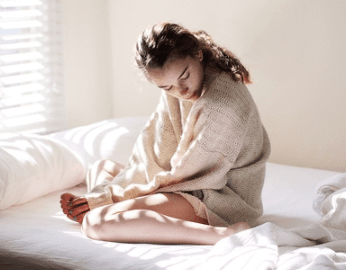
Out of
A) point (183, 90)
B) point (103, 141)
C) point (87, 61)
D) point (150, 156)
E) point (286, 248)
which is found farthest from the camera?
point (87, 61)

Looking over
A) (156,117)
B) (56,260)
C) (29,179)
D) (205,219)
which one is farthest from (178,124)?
(56,260)

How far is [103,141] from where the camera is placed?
229 cm

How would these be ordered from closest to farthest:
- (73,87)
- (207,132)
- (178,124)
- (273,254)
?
(273,254) → (207,132) → (178,124) → (73,87)

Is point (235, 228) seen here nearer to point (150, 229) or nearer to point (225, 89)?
point (150, 229)

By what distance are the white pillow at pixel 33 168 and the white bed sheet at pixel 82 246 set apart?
0.17 feet


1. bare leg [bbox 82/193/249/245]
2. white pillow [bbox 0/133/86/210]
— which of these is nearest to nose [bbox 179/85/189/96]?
bare leg [bbox 82/193/249/245]

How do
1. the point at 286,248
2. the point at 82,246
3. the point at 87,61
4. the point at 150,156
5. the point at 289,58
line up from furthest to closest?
the point at 87,61, the point at 289,58, the point at 150,156, the point at 82,246, the point at 286,248

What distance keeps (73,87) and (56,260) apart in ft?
5.26

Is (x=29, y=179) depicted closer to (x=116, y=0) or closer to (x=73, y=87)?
(x=73, y=87)

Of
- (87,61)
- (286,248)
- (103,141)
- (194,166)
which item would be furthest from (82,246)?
(87,61)

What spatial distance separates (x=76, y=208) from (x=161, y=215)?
33 cm

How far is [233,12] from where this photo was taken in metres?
2.58

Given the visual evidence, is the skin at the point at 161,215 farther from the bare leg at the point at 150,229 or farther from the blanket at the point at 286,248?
the blanket at the point at 286,248

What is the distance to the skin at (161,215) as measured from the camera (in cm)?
146
